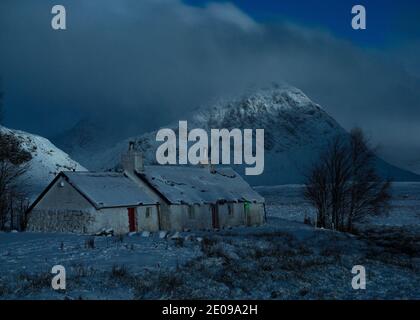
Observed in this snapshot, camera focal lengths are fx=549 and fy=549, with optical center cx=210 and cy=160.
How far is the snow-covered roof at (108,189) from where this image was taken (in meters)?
36.4

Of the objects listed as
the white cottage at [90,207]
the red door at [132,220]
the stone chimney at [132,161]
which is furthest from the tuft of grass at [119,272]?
the stone chimney at [132,161]

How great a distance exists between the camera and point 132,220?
3831 centimetres

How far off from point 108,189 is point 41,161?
182 feet

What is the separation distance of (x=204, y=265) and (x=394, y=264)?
906cm

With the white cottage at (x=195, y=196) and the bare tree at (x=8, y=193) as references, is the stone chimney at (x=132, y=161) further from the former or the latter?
the bare tree at (x=8, y=193)

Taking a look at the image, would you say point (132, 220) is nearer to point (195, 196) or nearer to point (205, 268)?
point (195, 196)

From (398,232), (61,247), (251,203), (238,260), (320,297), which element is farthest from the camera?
(251,203)

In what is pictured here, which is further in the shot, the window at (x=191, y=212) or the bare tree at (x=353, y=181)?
the bare tree at (x=353, y=181)

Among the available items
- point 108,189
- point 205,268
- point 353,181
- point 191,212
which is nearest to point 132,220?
point 108,189

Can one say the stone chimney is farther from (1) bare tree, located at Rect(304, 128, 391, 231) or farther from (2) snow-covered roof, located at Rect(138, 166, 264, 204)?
(1) bare tree, located at Rect(304, 128, 391, 231)

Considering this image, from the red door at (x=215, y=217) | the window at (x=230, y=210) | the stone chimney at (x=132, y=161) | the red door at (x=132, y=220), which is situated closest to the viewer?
the red door at (x=132, y=220)

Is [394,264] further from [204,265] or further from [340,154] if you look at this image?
[340,154]
